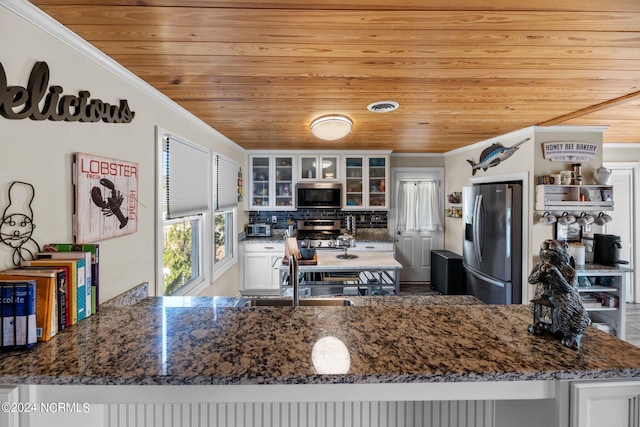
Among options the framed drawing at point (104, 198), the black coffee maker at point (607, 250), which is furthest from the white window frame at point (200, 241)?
the black coffee maker at point (607, 250)

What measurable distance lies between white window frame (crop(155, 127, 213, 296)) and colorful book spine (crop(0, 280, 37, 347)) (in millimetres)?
1121

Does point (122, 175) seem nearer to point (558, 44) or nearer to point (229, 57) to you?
point (229, 57)

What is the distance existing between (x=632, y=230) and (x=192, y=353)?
18.9ft

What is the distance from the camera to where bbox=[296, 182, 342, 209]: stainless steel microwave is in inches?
185

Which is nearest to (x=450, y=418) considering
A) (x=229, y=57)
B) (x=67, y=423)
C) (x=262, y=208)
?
(x=67, y=423)

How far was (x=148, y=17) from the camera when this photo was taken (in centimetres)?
126

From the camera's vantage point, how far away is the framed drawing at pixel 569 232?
3.11 metres

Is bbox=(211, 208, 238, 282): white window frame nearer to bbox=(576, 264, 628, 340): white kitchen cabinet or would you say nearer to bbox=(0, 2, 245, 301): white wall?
bbox=(0, 2, 245, 301): white wall

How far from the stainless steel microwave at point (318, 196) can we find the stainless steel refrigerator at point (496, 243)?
1.87m

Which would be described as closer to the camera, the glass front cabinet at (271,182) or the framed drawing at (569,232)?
the framed drawing at (569,232)

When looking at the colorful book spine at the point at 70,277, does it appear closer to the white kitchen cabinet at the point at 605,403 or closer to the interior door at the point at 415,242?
the white kitchen cabinet at the point at 605,403

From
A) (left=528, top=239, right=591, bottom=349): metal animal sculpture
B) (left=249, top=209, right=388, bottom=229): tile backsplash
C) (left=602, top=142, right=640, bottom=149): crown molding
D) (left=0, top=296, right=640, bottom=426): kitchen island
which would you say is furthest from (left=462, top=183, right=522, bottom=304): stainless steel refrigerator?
(left=528, top=239, right=591, bottom=349): metal animal sculpture

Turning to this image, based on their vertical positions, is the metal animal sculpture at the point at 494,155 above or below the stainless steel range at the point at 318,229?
above

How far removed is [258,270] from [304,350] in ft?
12.2
